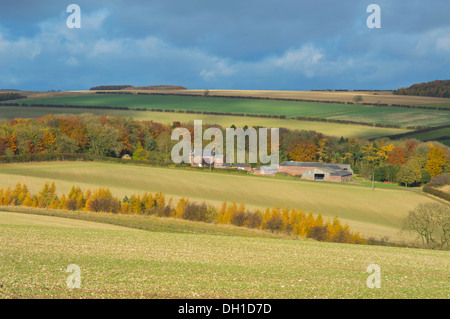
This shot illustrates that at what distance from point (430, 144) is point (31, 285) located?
90.5 metres

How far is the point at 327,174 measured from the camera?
3391 inches

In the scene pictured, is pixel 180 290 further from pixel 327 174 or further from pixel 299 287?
pixel 327 174

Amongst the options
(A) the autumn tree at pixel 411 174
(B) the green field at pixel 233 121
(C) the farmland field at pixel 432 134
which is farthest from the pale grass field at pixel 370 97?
(A) the autumn tree at pixel 411 174

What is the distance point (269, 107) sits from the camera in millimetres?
139000

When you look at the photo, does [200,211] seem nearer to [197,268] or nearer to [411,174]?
[197,268]

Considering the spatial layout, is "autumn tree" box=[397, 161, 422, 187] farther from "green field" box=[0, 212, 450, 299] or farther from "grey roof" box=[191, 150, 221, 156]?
"green field" box=[0, 212, 450, 299]

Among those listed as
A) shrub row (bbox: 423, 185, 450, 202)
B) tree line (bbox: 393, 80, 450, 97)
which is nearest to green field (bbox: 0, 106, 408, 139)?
shrub row (bbox: 423, 185, 450, 202)

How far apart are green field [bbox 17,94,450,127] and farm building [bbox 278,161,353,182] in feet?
105

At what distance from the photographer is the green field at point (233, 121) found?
110819mm

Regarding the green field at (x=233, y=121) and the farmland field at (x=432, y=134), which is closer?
the farmland field at (x=432, y=134)

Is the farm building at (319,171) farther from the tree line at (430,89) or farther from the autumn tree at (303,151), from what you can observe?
the tree line at (430,89)

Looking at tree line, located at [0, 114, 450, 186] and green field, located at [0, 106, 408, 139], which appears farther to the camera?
green field, located at [0, 106, 408, 139]

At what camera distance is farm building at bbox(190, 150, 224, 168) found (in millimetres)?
92125

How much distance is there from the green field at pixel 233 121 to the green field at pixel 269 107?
22.3ft
